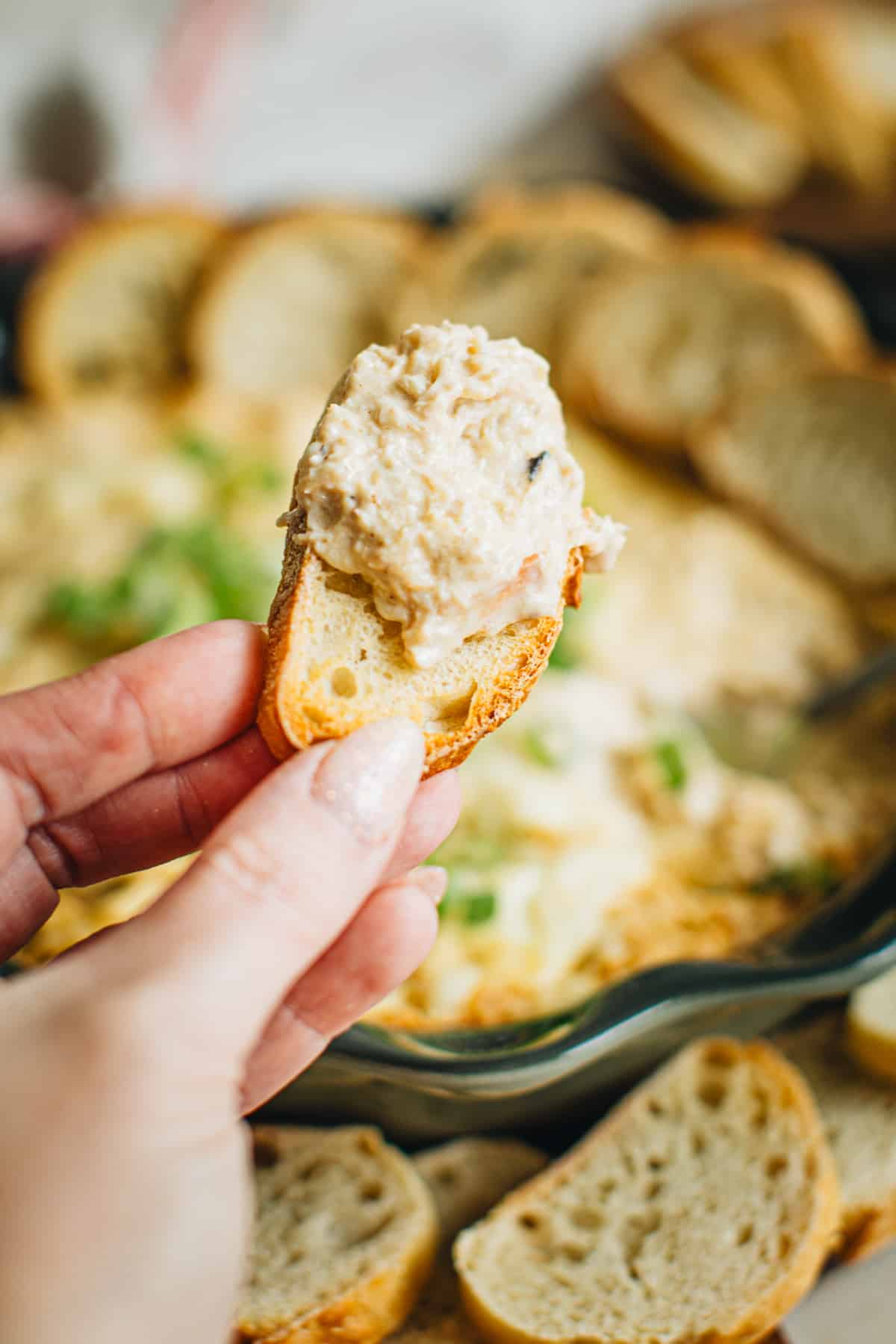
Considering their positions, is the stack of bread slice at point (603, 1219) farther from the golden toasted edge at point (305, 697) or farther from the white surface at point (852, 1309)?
the golden toasted edge at point (305, 697)

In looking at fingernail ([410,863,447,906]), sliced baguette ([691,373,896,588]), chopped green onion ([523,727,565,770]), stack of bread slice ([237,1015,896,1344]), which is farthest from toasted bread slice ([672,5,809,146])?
fingernail ([410,863,447,906])

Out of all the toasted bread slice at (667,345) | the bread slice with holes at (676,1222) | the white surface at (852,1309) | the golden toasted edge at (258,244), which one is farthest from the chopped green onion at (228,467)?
the white surface at (852,1309)

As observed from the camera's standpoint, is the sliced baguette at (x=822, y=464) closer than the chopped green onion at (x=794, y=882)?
No

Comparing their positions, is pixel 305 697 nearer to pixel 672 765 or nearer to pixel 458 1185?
pixel 458 1185

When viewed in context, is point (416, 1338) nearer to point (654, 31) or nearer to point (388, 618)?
point (388, 618)

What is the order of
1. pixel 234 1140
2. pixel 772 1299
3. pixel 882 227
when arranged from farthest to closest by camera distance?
pixel 882 227 < pixel 772 1299 < pixel 234 1140

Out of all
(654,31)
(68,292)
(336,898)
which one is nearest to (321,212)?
(68,292)

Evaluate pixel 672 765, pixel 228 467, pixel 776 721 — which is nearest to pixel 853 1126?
pixel 672 765

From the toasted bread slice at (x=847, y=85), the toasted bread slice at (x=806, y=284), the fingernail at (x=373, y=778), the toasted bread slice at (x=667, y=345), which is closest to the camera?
the fingernail at (x=373, y=778)
